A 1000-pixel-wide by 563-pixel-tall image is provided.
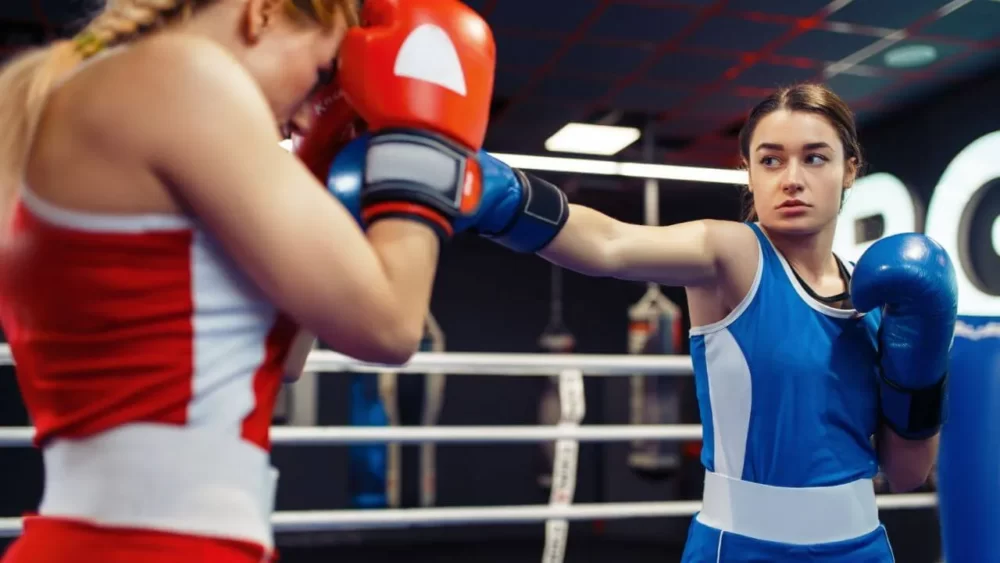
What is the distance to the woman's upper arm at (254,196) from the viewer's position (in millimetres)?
647

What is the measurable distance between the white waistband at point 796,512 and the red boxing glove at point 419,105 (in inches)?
34.2

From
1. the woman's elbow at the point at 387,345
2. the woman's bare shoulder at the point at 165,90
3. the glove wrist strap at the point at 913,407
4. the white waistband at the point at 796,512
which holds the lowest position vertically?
the white waistband at the point at 796,512

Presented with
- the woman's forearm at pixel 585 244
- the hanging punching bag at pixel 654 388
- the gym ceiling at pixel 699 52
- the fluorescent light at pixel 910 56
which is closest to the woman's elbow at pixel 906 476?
the woman's forearm at pixel 585 244

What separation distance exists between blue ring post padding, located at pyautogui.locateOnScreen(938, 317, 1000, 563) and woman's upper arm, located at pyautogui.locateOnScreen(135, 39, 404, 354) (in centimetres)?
148

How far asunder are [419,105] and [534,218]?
1.40 feet

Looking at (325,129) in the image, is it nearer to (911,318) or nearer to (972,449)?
(911,318)

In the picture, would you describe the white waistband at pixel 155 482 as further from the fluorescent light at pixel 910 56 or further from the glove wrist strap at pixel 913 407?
the fluorescent light at pixel 910 56

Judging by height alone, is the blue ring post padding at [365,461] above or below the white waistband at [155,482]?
below

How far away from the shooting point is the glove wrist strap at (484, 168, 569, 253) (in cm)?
121

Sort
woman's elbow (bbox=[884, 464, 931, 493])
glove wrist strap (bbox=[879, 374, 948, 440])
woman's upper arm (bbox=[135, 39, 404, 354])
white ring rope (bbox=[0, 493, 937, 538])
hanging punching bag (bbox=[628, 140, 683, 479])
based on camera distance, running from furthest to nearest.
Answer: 1. hanging punching bag (bbox=[628, 140, 683, 479])
2. white ring rope (bbox=[0, 493, 937, 538])
3. woman's elbow (bbox=[884, 464, 931, 493])
4. glove wrist strap (bbox=[879, 374, 948, 440])
5. woman's upper arm (bbox=[135, 39, 404, 354])

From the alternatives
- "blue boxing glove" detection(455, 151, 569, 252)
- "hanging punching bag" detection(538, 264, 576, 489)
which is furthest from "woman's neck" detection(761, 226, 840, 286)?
"hanging punching bag" detection(538, 264, 576, 489)

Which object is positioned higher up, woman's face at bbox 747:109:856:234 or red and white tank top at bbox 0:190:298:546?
woman's face at bbox 747:109:856:234

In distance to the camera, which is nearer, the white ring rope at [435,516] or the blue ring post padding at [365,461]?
the white ring rope at [435,516]

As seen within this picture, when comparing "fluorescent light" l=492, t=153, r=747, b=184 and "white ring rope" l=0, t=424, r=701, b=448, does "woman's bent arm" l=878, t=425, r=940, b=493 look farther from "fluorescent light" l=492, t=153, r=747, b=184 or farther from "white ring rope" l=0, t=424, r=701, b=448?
"fluorescent light" l=492, t=153, r=747, b=184
